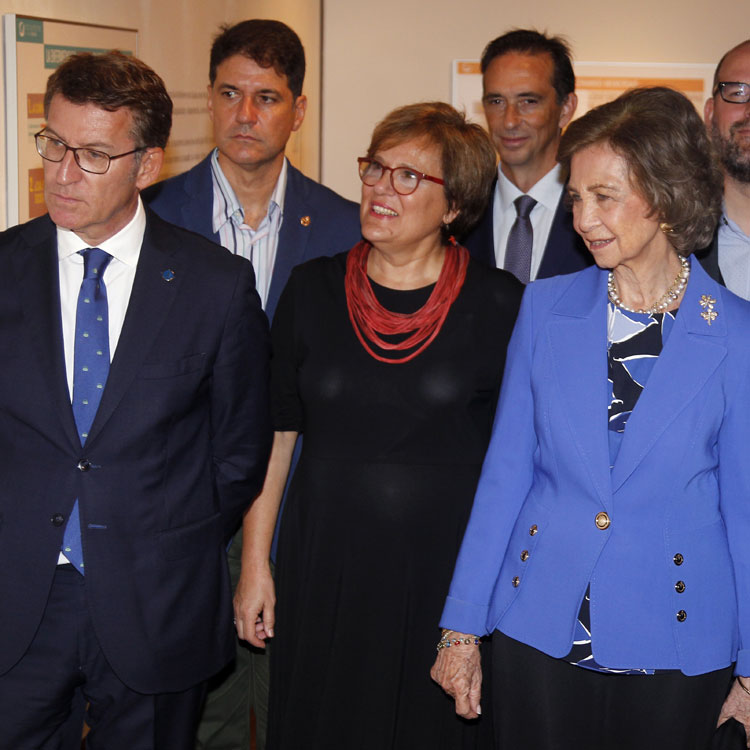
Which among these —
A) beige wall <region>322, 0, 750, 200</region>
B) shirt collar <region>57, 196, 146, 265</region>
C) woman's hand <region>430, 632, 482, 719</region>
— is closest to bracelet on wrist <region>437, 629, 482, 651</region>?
woman's hand <region>430, 632, 482, 719</region>

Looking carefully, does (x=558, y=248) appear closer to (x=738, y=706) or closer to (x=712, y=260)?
(x=712, y=260)

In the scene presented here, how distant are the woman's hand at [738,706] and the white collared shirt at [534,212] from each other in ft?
5.33

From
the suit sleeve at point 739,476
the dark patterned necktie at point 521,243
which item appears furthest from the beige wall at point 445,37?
→ the suit sleeve at point 739,476

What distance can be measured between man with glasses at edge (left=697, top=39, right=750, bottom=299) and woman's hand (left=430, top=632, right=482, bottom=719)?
4.21 feet

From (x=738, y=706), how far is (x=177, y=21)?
11.1ft

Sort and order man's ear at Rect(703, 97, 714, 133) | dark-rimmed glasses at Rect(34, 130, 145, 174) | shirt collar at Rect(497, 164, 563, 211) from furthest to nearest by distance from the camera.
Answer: shirt collar at Rect(497, 164, 563, 211) → man's ear at Rect(703, 97, 714, 133) → dark-rimmed glasses at Rect(34, 130, 145, 174)

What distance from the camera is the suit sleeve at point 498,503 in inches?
93.9

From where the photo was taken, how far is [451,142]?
2.88 metres

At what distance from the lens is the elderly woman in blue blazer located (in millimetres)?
2205

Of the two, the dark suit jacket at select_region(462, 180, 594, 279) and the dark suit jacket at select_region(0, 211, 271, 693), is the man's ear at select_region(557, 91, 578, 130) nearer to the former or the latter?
the dark suit jacket at select_region(462, 180, 594, 279)

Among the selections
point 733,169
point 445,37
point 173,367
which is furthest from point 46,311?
point 445,37

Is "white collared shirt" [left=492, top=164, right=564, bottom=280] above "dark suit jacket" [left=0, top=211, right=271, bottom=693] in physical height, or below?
above

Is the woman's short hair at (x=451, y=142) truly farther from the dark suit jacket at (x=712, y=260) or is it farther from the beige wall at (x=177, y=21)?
the beige wall at (x=177, y=21)

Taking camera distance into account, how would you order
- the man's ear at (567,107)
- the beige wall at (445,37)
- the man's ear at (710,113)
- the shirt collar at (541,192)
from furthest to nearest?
the beige wall at (445,37), the man's ear at (567,107), the shirt collar at (541,192), the man's ear at (710,113)
